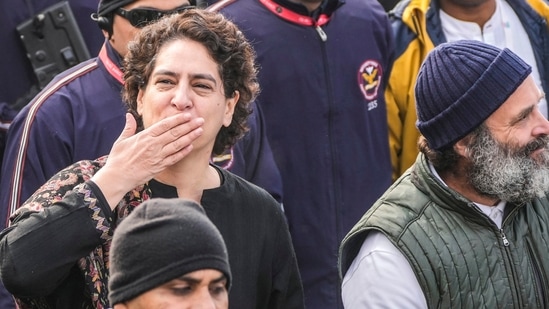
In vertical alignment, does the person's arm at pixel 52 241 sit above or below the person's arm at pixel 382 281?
above

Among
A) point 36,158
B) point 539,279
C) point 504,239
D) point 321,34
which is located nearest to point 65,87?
point 36,158

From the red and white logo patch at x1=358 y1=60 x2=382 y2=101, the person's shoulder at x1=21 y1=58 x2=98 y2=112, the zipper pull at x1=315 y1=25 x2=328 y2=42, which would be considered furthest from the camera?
the red and white logo patch at x1=358 y1=60 x2=382 y2=101

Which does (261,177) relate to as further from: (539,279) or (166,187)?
(539,279)

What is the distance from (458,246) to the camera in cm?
428

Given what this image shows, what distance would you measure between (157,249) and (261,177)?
83.9 inches

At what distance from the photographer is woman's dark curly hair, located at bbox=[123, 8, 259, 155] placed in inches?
173

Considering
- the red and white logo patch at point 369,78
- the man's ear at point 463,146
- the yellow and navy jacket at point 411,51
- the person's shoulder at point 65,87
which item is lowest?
the yellow and navy jacket at point 411,51

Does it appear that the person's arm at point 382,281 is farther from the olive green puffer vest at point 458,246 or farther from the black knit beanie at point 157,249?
the black knit beanie at point 157,249

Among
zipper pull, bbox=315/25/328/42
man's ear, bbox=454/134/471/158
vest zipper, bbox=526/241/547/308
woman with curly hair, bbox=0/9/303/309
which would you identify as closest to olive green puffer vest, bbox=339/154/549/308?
vest zipper, bbox=526/241/547/308

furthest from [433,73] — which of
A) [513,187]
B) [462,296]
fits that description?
[462,296]

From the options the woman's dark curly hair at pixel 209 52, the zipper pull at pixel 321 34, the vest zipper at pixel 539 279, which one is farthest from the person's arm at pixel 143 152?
the zipper pull at pixel 321 34

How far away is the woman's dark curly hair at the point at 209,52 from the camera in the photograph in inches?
173

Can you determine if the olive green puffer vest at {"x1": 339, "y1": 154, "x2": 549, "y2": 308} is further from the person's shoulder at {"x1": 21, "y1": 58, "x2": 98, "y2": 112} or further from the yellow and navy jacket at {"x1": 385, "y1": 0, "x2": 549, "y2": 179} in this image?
the yellow and navy jacket at {"x1": 385, "y1": 0, "x2": 549, "y2": 179}

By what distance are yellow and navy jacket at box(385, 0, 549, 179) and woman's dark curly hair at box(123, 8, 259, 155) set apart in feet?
5.79
